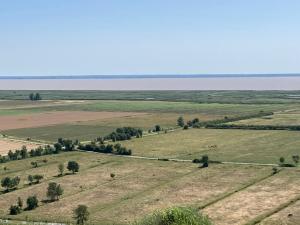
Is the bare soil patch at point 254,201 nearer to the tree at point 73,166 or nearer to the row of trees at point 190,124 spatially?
the tree at point 73,166

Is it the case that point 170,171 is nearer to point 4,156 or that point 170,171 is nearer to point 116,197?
point 116,197

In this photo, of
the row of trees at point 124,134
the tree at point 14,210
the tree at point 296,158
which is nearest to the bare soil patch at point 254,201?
the tree at point 296,158

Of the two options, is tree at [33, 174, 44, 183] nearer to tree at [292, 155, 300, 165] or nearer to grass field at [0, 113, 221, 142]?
tree at [292, 155, 300, 165]

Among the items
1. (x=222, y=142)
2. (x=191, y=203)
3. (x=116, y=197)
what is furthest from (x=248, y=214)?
(x=222, y=142)

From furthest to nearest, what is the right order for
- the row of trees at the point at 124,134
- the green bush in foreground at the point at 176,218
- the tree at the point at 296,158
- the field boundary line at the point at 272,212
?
the row of trees at the point at 124,134 → the tree at the point at 296,158 → the field boundary line at the point at 272,212 → the green bush in foreground at the point at 176,218

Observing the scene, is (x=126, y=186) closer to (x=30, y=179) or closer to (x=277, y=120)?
(x=30, y=179)
